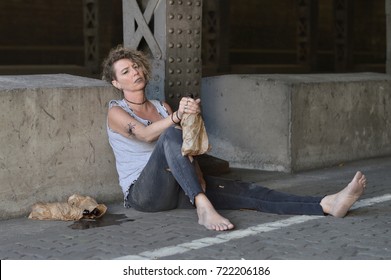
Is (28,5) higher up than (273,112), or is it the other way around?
(28,5)

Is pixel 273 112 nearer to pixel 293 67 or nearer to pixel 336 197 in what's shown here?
pixel 336 197

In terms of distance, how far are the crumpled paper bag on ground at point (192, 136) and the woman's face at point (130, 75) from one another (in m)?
0.78

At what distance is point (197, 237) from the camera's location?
5.42m

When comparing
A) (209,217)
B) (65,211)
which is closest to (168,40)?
(65,211)

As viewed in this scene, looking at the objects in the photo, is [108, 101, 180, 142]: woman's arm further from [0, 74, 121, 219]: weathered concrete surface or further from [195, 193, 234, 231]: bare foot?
[195, 193, 234, 231]: bare foot

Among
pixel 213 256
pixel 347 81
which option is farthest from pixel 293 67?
pixel 213 256

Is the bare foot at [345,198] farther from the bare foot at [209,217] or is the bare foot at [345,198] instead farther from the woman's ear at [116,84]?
the woman's ear at [116,84]

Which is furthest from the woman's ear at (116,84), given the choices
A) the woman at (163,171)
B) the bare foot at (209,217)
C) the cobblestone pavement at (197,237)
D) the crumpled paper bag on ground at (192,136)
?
the bare foot at (209,217)

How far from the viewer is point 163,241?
5352 mm

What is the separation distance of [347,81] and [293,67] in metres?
15.2

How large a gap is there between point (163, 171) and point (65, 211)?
0.97 m

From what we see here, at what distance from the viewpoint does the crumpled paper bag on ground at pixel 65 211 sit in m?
6.20

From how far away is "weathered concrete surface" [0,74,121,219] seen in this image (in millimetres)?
6211

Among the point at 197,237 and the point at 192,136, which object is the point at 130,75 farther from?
the point at 197,237
